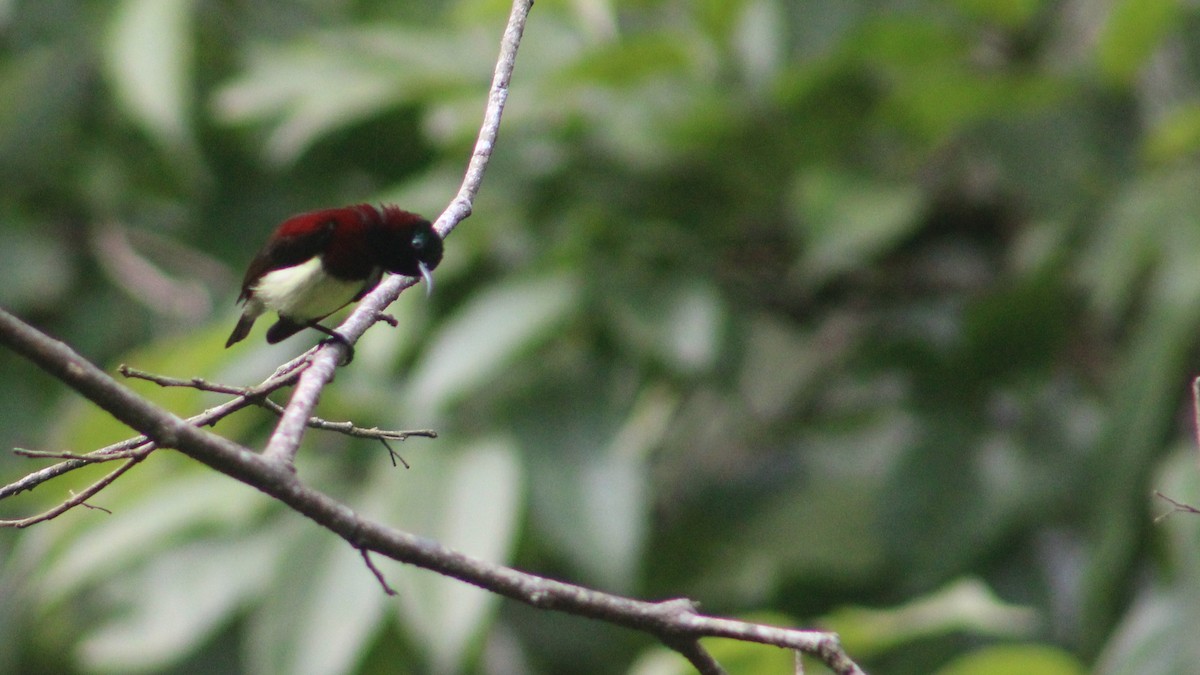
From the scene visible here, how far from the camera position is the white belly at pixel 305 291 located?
189 cm

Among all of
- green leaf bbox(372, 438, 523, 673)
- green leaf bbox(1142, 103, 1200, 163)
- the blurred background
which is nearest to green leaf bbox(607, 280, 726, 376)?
the blurred background

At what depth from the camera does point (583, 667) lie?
14.0ft

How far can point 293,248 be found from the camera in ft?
6.21

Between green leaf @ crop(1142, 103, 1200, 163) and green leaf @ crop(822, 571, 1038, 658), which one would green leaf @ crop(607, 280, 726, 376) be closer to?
green leaf @ crop(822, 571, 1038, 658)

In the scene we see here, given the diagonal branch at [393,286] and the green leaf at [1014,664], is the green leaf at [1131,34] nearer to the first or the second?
the green leaf at [1014,664]

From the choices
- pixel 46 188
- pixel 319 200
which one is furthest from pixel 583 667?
pixel 46 188

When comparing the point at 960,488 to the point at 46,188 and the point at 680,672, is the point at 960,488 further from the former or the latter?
the point at 46,188

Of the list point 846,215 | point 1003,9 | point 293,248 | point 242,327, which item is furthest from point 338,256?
point 1003,9

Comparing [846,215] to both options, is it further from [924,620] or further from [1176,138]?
[924,620]

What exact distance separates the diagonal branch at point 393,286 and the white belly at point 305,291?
56mm

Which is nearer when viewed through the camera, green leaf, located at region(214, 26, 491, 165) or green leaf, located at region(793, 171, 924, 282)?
green leaf, located at region(793, 171, 924, 282)

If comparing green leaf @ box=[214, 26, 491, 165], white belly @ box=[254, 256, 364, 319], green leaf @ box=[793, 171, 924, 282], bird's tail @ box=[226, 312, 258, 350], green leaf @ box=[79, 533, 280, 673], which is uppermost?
green leaf @ box=[214, 26, 491, 165]

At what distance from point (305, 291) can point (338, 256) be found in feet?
0.23

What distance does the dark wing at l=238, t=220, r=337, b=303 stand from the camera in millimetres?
1890
